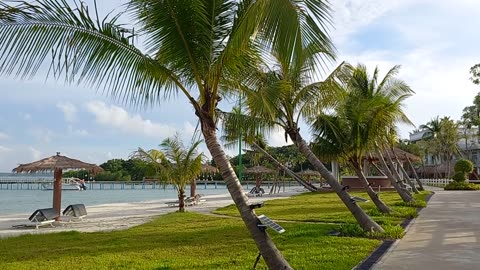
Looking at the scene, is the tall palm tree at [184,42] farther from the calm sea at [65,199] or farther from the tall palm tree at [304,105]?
the calm sea at [65,199]

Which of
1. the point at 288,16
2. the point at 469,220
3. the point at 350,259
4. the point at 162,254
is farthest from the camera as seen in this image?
A: the point at 469,220

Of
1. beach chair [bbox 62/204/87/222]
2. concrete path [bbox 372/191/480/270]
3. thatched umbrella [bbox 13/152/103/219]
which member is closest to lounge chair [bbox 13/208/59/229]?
beach chair [bbox 62/204/87/222]

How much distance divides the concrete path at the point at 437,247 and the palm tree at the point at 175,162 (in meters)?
9.04

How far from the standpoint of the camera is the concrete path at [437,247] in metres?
6.96

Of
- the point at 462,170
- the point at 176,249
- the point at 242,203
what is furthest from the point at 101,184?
the point at 242,203

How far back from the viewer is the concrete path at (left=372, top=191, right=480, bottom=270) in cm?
696

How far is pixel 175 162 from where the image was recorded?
62.6ft

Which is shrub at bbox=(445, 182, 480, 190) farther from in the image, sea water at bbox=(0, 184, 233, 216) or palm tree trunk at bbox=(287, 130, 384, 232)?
palm tree trunk at bbox=(287, 130, 384, 232)

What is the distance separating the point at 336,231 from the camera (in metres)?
10.7

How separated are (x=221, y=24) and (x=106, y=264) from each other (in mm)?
4046

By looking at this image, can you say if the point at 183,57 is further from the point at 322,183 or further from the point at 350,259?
the point at 322,183

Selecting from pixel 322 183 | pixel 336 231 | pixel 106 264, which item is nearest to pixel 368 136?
pixel 336 231

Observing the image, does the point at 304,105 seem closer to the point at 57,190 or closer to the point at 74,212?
the point at 74,212

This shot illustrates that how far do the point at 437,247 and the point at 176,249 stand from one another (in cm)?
467
